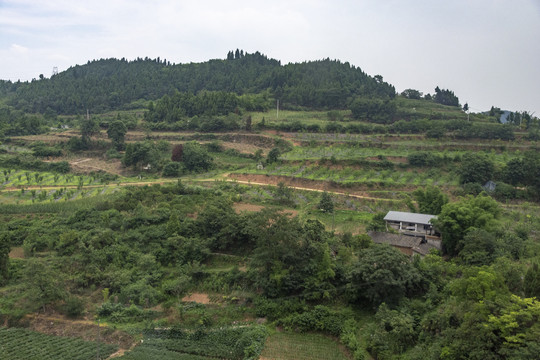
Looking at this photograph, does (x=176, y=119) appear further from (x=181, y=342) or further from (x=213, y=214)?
(x=181, y=342)

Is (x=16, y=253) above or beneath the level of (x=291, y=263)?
beneath

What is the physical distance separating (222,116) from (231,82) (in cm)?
2417

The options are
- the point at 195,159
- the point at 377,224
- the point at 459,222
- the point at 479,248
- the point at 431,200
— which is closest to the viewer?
the point at 479,248

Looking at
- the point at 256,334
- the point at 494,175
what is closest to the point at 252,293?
the point at 256,334

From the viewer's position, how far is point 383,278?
14000 mm

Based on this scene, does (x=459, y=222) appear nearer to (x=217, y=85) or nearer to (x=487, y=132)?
(x=487, y=132)

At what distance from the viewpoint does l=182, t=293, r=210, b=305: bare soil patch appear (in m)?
16.1

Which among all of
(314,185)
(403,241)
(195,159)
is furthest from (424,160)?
(195,159)

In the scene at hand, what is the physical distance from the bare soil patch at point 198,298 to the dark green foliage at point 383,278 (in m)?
5.71

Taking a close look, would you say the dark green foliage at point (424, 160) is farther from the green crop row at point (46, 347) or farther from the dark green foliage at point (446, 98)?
the dark green foliage at point (446, 98)

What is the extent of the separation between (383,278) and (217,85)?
60.2 metres

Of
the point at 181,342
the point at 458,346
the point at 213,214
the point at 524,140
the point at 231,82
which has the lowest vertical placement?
the point at 181,342

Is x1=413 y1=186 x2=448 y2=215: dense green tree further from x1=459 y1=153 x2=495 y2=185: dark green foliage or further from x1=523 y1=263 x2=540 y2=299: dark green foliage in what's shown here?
x1=523 y1=263 x2=540 y2=299: dark green foliage

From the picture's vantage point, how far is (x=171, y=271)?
58.7 feet
